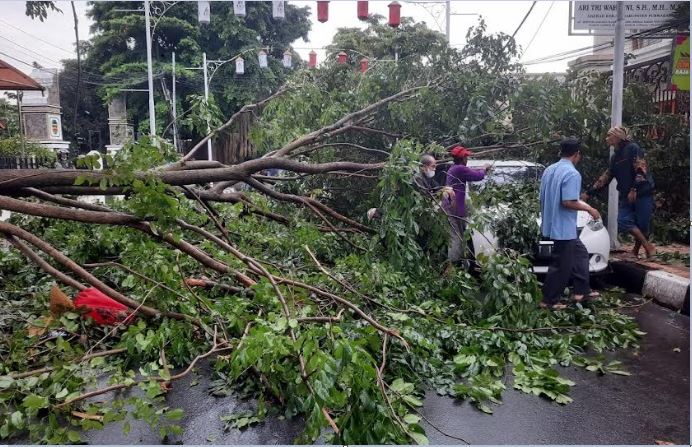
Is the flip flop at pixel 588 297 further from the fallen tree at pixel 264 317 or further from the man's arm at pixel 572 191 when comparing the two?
the man's arm at pixel 572 191

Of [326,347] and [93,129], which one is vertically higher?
[93,129]

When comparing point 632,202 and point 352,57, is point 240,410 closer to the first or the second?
point 632,202

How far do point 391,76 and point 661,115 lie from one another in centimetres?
372

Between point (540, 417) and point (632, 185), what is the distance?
4.09 meters

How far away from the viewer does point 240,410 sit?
3008 mm

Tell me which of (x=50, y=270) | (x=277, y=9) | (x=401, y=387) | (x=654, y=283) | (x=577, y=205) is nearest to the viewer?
(x=401, y=387)

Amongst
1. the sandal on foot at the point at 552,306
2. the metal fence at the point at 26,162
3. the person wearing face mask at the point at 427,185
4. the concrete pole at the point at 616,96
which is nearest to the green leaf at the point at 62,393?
the metal fence at the point at 26,162

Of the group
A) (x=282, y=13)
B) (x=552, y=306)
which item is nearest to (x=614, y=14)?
(x=552, y=306)

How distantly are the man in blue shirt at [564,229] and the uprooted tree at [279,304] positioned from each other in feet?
1.04

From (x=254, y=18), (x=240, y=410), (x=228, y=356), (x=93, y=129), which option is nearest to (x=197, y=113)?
(x=93, y=129)

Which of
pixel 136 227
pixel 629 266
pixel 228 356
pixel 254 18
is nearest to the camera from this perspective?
pixel 228 356

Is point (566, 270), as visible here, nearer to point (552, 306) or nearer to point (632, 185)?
point (552, 306)

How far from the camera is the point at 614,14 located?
712 cm

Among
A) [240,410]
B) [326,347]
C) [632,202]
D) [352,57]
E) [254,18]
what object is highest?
[254,18]
